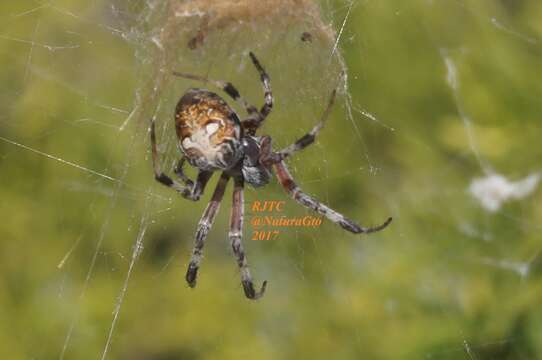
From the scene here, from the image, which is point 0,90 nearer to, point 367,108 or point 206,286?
point 206,286

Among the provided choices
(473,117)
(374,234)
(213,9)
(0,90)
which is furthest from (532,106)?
(0,90)

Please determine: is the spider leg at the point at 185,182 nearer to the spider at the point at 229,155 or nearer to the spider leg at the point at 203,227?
the spider at the point at 229,155

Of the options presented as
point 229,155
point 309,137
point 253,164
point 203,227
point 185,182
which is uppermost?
point 309,137

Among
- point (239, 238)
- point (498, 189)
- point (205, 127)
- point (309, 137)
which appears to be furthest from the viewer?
point (239, 238)

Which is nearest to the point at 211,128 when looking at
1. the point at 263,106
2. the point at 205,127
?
the point at 205,127

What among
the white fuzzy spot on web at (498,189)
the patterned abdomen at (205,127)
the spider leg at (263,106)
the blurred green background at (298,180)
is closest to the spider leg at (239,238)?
the blurred green background at (298,180)

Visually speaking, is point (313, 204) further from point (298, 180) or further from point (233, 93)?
point (233, 93)
